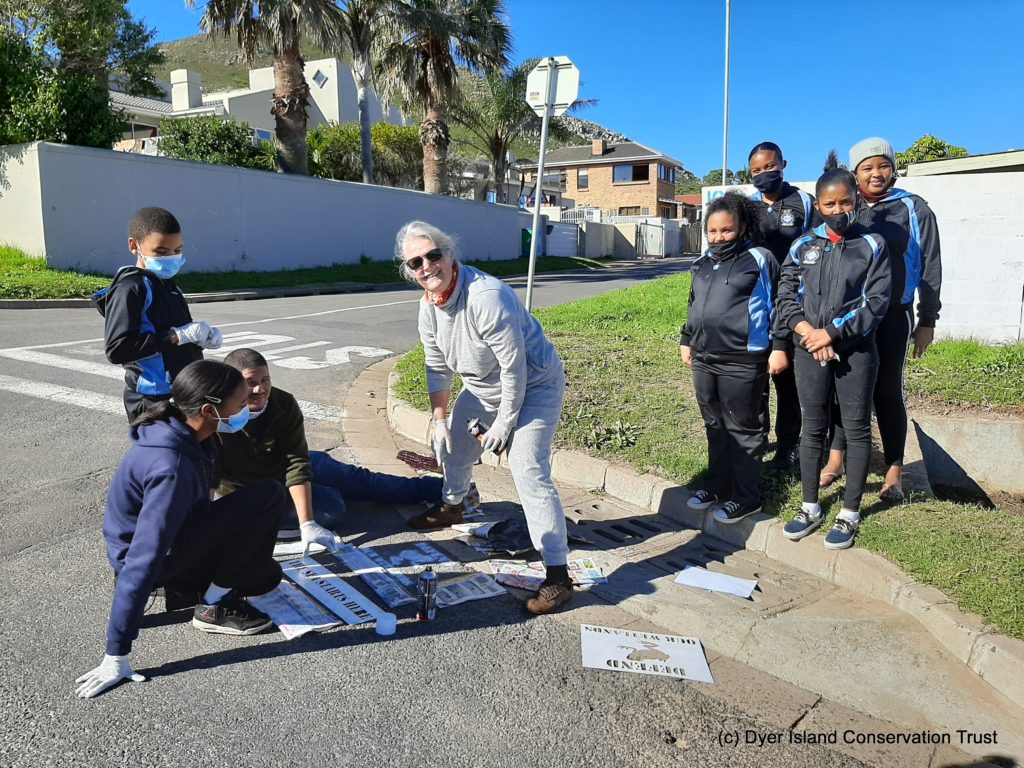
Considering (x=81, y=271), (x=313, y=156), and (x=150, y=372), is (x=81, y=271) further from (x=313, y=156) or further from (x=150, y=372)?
(x=313, y=156)

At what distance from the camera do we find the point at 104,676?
2719mm

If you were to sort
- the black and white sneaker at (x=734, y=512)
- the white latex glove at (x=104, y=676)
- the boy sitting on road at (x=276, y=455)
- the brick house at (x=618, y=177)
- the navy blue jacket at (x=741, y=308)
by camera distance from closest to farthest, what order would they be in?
1. the white latex glove at (x=104, y=676)
2. the boy sitting on road at (x=276, y=455)
3. the navy blue jacket at (x=741, y=308)
4. the black and white sneaker at (x=734, y=512)
5. the brick house at (x=618, y=177)

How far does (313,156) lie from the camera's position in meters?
32.2

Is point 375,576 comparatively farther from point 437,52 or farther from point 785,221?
point 437,52

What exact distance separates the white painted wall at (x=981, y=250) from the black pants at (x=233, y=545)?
324 inches

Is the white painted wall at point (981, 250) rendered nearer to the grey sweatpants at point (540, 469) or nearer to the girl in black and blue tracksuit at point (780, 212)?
the girl in black and blue tracksuit at point (780, 212)

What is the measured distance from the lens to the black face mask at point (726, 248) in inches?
164

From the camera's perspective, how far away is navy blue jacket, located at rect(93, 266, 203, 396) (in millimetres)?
3480

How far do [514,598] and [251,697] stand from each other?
130 centimetres

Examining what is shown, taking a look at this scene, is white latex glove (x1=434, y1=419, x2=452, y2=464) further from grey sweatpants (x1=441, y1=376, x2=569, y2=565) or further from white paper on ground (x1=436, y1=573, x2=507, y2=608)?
white paper on ground (x1=436, y1=573, x2=507, y2=608)

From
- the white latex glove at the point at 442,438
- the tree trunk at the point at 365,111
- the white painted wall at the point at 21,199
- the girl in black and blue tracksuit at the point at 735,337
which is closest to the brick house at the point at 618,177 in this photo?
the tree trunk at the point at 365,111

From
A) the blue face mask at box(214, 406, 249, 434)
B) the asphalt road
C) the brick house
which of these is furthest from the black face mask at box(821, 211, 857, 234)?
the brick house

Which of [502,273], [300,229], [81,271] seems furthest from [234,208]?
[502,273]

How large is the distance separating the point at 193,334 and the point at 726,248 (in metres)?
2.81
